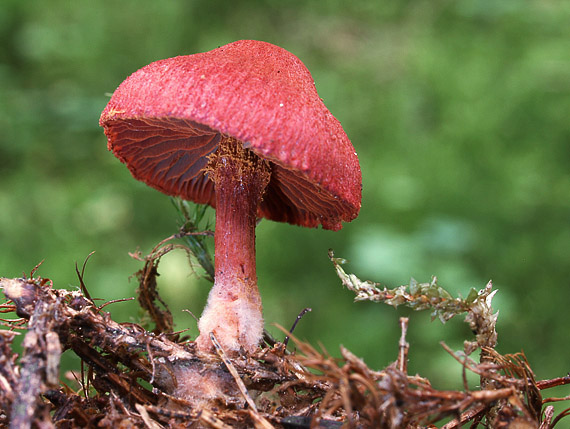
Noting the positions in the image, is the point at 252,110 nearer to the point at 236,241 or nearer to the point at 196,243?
the point at 236,241

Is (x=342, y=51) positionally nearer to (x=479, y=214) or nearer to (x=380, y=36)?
(x=380, y=36)

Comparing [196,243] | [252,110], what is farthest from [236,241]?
[252,110]

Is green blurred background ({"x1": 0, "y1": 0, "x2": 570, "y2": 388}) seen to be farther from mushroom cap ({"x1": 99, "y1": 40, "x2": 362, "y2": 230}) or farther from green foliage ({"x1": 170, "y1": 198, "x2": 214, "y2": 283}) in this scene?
mushroom cap ({"x1": 99, "y1": 40, "x2": 362, "y2": 230})

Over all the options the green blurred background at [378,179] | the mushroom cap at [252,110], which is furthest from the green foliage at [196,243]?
the green blurred background at [378,179]

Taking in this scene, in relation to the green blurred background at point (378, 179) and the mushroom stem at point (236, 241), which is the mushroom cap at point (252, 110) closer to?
the mushroom stem at point (236, 241)

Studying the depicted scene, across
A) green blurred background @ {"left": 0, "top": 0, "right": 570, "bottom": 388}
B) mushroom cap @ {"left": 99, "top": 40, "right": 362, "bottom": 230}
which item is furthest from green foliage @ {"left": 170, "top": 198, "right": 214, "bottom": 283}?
green blurred background @ {"left": 0, "top": 0, "right": 570, "bottom": 388}

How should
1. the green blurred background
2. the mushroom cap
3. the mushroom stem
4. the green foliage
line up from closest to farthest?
1. the mushroom cap
2. the mushroom stem
3. the green foliage
4. the green blurred background

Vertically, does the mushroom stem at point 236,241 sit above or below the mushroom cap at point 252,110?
below
